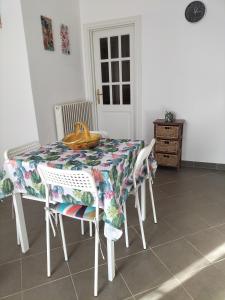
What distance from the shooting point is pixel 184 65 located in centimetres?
328

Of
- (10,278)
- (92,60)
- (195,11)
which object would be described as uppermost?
(195,11)

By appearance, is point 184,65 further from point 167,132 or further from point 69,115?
point 69,115

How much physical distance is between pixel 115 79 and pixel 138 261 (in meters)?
2.83

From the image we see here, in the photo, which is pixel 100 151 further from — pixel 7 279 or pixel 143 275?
pixel 7 279

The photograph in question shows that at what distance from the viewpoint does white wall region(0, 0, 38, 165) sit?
2605 mm

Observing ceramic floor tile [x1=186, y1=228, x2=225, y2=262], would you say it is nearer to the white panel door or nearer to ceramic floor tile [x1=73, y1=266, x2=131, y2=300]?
ceramic floor tile [x1=73, y1=266, x2=131, y2=300]

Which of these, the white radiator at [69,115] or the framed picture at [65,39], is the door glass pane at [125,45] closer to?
the framed picture at [65,39]

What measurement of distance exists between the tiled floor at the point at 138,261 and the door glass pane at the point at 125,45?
→ 7.58ft

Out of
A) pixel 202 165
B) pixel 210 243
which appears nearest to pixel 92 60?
pixel 202 165

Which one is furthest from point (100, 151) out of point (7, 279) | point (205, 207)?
point (205, 207)

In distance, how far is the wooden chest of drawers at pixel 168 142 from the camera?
3256 millimetres

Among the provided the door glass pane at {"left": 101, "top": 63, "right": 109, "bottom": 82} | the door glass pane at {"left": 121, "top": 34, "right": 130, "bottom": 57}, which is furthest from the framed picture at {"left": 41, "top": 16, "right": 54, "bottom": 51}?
the door glass pane at {"left": 121, "top": 34, "right": 130, "bottom": 57}

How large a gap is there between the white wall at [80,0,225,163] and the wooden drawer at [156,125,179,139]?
330 mm

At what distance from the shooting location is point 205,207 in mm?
2461
